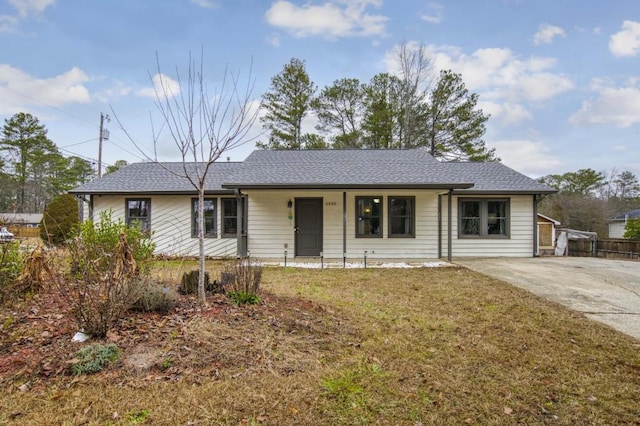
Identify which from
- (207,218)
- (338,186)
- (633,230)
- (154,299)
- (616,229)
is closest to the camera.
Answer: (154,299)

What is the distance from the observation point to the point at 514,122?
1731 cm

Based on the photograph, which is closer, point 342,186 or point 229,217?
point 342,186

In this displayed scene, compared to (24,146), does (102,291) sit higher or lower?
lower

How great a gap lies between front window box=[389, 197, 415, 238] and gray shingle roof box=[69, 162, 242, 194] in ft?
18.8

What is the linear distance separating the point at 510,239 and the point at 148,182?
42.7 feet

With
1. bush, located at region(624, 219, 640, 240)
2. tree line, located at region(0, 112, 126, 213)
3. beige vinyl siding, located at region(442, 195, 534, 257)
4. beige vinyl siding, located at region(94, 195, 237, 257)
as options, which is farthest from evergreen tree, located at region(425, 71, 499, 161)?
tree line, located at region(0, 112, 126, 213)

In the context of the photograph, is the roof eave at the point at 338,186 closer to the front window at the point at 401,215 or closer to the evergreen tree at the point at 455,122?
the front window at the point at 401,215

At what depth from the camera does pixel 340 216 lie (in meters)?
10.9

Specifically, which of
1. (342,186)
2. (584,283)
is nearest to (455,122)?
(342,186)

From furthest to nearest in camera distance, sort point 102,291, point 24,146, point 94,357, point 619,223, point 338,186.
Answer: point 24,146, point 619,223, point 338,186, point 102,291, point 94,357

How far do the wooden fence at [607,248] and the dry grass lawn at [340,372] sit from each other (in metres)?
10.7

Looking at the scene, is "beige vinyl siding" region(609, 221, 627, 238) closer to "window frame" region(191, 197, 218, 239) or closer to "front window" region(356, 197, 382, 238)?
"front window" region(356, 197, 382, 238)

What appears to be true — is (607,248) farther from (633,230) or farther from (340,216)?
(340,216)

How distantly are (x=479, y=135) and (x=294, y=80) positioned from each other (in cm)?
1158
